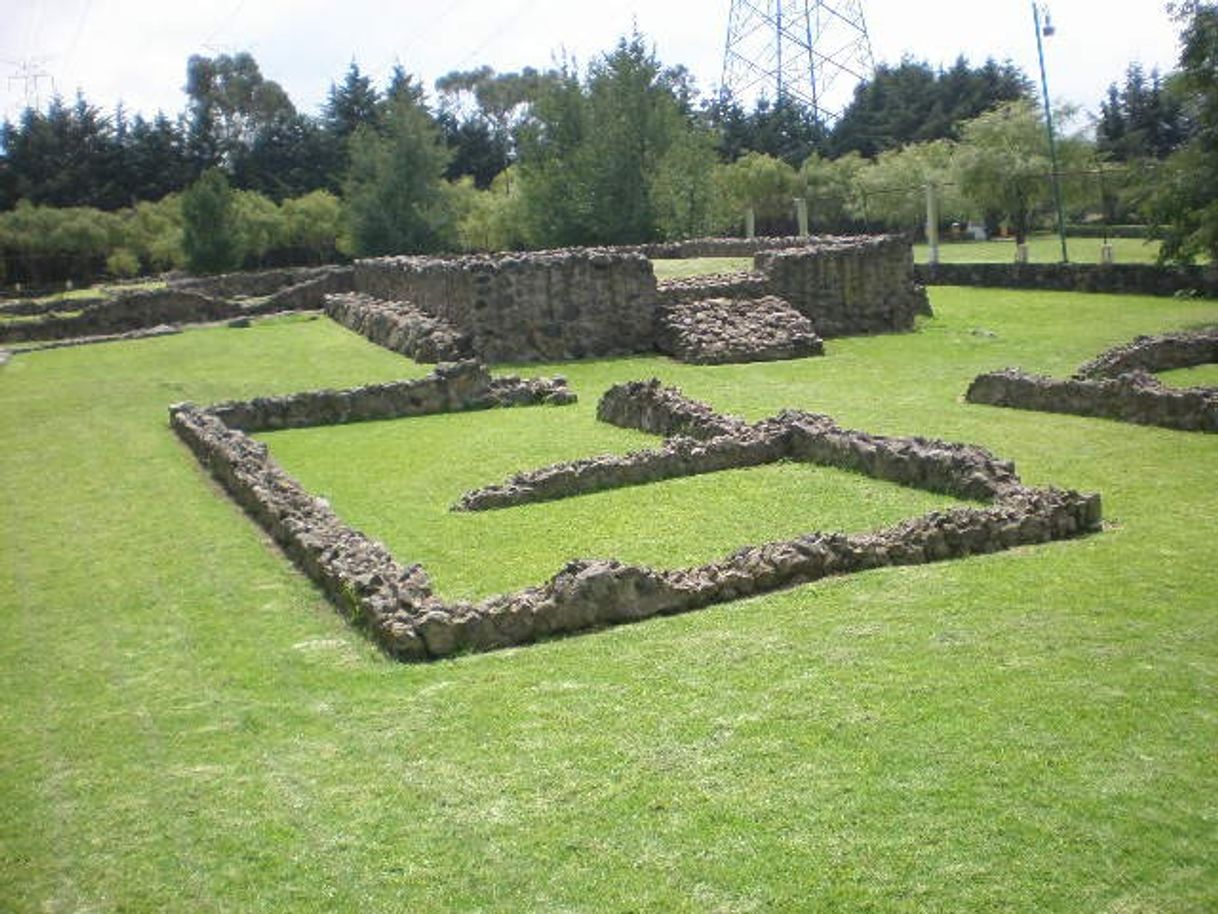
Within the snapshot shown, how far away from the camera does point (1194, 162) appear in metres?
23.8

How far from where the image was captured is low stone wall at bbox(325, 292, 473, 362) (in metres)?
25.1

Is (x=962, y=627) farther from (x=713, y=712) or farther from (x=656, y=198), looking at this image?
(x=656, y=198)

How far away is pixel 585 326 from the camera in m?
25.6

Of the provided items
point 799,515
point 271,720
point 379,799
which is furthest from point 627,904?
point 799,515

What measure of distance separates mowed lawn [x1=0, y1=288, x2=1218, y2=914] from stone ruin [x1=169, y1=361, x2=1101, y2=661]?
0.25 meters

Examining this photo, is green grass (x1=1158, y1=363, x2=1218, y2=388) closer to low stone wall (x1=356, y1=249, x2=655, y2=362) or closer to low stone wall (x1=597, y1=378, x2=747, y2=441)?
low stone wall (x1=597, y1=378, x2=747, y2=441)

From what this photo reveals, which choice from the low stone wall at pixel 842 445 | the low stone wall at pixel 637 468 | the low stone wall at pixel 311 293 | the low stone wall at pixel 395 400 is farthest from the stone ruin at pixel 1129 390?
the low stone wall at pixel 311 293

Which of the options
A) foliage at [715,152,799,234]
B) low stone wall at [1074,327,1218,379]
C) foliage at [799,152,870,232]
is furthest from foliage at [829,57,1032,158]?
low stone wall at [1074,327,1218,379]

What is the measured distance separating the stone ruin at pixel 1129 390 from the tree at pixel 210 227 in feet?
132

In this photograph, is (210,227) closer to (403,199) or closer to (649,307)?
(403,199)

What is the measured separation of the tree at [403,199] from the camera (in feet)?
157

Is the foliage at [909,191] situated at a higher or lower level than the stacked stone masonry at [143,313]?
higher

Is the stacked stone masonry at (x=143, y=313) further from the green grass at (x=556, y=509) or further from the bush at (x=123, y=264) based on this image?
the green grass at (x=556, y=509)

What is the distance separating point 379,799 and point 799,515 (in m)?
5.91
